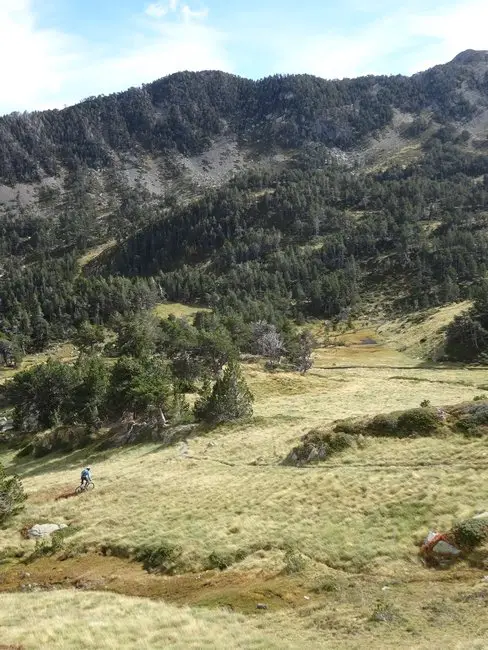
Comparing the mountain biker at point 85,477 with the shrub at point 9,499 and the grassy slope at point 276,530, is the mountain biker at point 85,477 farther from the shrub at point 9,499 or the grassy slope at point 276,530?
the shrub at point 9,499

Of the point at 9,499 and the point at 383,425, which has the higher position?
the point at 9,499

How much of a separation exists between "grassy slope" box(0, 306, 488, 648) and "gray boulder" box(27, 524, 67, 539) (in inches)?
42.5

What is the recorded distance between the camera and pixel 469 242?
18888 cm

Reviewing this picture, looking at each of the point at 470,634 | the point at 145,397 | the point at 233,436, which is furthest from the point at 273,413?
the point at 470,634

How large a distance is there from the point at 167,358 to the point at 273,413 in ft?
140

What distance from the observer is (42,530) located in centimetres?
3309

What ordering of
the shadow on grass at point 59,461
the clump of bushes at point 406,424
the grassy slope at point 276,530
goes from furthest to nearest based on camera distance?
the shadow on grass at point 59,461, the clump of bushes at point 406,424, the grassy slope at point 276,530

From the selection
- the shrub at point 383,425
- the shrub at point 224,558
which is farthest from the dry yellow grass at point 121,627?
the shrub at point 383,425

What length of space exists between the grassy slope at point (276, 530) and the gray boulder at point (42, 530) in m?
1.08

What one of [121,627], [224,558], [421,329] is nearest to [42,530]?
[224,558]

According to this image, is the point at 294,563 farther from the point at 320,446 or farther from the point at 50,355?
the point at 50,355

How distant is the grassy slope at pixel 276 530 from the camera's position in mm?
17000

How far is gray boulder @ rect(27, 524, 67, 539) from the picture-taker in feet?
107

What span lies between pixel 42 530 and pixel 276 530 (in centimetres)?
1647
